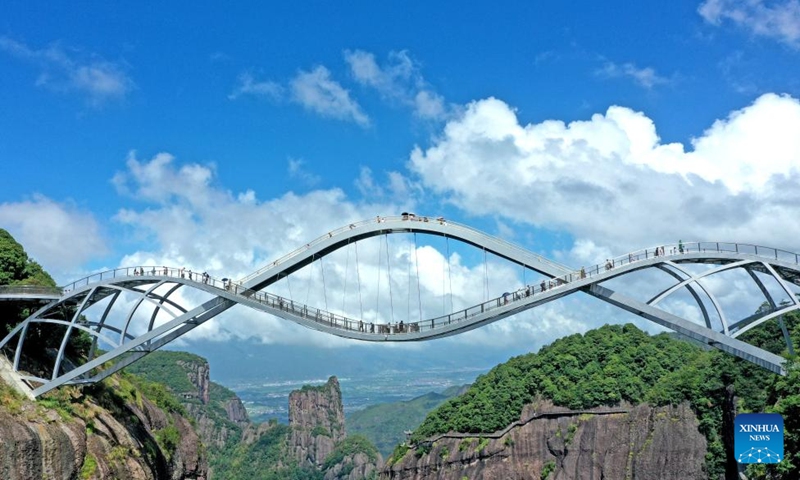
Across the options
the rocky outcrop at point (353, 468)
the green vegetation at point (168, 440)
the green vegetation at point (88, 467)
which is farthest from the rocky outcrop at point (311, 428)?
the green vegetation at point (88, 467)

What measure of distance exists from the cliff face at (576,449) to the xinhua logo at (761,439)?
1903 inches

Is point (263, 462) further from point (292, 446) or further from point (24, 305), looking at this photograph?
point (24, 305)

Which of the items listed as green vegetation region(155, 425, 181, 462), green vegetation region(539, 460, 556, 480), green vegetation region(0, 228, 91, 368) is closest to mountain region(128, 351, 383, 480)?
green vegetation region(539, 460, 556, 480)

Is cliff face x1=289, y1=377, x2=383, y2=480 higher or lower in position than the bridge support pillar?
lower

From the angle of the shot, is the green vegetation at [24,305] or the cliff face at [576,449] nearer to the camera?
the green vegetation at [24,305]

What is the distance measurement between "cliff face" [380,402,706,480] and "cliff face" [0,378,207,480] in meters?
35.1

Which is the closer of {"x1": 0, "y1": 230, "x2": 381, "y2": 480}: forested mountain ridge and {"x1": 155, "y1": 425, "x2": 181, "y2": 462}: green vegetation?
{"x1": 0, "y1": 230, "x2": 381, "y2": 480}: forested mountain ridge

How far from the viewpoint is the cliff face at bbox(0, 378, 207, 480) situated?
3275 centimetres

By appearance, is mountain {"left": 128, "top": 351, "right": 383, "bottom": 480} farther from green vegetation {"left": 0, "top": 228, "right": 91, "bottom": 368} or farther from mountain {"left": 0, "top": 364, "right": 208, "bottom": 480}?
green vegetation {"left": 0, "top": 228, "right": 91, "bottom": 368}

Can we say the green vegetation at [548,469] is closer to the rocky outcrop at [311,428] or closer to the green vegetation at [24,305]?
the green vegetation at [24,305]

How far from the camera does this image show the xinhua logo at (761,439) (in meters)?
16.4

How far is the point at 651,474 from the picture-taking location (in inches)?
2461

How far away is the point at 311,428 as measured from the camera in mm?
190625

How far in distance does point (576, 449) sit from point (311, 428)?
130998 mm
